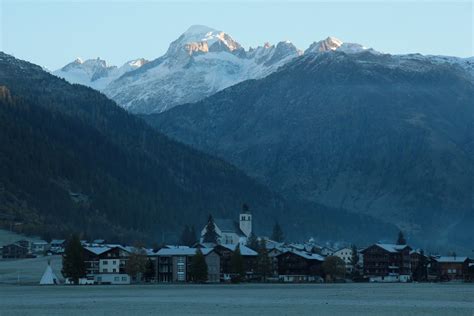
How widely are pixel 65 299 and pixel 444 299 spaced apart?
139ft

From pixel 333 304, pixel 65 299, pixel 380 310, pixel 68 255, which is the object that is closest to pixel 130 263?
pixel 68 255

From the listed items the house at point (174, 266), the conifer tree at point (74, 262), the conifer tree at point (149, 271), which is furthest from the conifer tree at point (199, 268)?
the conifer tree at point (74, 262)

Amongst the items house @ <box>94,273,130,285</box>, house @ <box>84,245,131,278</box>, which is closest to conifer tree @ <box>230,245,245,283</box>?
house @ <box>94,273,130,285</box>

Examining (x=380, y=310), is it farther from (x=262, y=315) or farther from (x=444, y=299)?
(x=444, y=299)

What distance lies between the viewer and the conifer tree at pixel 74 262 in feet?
586

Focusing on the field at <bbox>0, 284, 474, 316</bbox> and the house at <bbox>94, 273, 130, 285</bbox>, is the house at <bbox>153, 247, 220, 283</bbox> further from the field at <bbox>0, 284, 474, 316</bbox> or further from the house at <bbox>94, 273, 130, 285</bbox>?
the field at <bbox>0, 284, 474, 316</bbox>

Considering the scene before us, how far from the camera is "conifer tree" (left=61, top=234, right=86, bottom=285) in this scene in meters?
178

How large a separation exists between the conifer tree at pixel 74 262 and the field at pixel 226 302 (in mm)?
22959

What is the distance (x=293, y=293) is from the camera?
148m

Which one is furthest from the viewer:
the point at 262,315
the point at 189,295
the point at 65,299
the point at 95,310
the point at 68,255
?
the point at 68,255

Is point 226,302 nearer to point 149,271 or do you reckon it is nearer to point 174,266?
point 149,271

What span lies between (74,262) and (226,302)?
62.2 meters

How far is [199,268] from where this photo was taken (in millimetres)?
185625

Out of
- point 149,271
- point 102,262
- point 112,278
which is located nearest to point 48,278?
point 112,278
